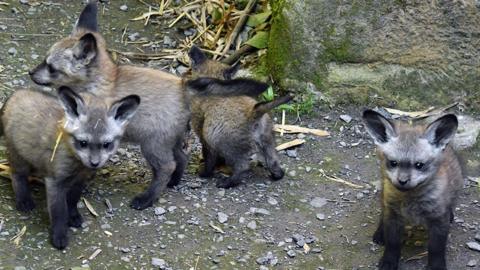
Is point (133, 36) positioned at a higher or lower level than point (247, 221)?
higher

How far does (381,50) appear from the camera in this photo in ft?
30.2

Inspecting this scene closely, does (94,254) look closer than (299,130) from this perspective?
Yes

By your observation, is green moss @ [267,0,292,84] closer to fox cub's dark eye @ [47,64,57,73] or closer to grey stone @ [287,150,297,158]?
grey stone @ [287,150,297,158]

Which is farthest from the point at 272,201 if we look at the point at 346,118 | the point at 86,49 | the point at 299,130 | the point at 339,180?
the point at 86,49

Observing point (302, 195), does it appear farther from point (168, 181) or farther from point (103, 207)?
point (103, 207)

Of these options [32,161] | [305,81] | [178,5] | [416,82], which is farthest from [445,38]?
[32,161]

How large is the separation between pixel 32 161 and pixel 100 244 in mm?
914

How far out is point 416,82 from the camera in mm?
9234

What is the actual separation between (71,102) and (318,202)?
8.08 feet

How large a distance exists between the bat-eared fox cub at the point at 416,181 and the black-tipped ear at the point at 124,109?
1893mm

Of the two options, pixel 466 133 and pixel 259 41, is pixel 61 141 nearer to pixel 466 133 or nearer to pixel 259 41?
pixel 259 41

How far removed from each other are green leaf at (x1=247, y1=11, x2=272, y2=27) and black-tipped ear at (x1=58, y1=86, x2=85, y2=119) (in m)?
3.53

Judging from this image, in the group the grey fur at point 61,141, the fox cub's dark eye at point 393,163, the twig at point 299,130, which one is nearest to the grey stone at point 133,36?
the twig at point 299,130

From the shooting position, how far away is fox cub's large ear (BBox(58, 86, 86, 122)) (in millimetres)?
7098
